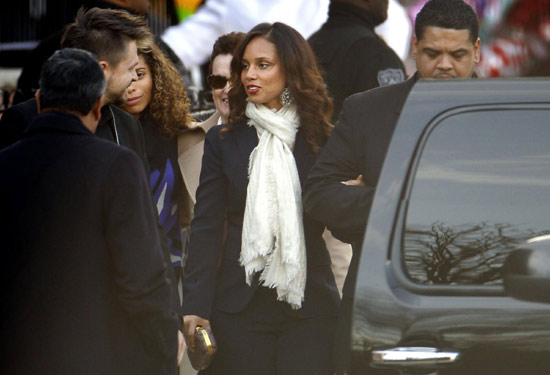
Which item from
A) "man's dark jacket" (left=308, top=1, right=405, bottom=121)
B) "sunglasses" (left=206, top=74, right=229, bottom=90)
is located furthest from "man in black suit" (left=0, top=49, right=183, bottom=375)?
"man's dark jacket" (left=308, top=1, right=405, bottom=121)

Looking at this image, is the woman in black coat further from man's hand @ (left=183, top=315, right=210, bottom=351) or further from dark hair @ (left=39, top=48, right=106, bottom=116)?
→ dark hair @ (left=39, top=48, right=106, bottom=116)

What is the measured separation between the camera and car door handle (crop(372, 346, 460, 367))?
115 inches

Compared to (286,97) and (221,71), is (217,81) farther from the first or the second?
(286,97)

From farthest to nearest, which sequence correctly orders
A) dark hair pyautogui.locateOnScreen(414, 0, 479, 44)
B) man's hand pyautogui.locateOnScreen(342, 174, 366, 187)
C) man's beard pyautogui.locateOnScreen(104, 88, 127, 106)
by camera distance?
dark hair pyautogui.locateOnScreen(414, 0, 479, 44) < man's beard pyautogui.locateOnScreen(104, 88, 127, 106) < man's hand pyautogui.locateOnScreen(342, 174, 366, 187)

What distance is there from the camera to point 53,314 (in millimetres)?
3348

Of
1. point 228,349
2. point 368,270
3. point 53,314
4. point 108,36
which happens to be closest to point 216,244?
point 228,349

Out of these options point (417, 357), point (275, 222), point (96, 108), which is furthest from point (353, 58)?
point (417, 357)

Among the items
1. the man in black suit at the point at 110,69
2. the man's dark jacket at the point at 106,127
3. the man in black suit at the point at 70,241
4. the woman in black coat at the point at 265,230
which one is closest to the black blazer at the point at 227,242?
the woman in black coat at the point at 265,230

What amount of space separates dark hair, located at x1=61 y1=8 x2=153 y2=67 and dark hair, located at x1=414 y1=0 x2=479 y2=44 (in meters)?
1.17

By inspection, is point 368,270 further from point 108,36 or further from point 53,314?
point 108,36

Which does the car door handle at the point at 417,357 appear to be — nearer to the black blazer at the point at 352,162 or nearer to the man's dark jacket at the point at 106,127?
the black blazer at the point at 352,162

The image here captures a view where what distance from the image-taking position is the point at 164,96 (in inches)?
204

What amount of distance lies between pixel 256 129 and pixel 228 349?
3.12 feet

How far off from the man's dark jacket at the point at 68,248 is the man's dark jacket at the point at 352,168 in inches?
25.3
